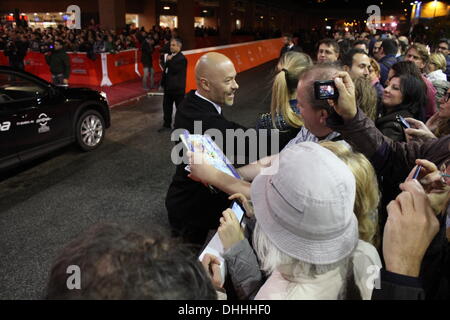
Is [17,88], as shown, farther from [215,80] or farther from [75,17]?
[75,17]

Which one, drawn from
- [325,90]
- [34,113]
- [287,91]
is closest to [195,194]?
[287,91]

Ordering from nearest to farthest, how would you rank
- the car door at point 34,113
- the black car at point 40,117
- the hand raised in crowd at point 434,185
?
1. the hand raised in crowd at point 434,185
2. the black car at point 40,117
3. the car door at point 34,113

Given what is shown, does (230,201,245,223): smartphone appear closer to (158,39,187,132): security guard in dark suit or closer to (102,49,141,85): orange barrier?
(158,39,187,132): security guard in dark suit

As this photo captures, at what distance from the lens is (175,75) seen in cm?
784

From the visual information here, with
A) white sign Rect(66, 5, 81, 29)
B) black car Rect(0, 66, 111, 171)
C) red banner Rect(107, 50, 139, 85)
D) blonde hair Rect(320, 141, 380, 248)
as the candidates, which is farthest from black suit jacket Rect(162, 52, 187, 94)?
white sign Rect(66, 5, 81, 29)

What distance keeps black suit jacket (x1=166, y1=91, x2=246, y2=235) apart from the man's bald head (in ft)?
0.37

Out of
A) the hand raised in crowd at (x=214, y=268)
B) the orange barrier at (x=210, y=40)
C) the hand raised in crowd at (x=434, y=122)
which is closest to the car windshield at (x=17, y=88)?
the hand raised in crowd at (x=214, y=268)

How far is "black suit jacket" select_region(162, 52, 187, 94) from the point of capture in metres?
7.84

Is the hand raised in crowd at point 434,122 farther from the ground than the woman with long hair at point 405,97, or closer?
closer

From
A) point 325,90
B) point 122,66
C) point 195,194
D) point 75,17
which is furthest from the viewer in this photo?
point 75,17

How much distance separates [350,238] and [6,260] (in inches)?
144

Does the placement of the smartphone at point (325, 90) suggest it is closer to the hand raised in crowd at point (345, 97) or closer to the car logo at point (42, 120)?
the hand raised in crowd at point (345, 97)

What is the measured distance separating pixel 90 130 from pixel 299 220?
21.0 ft

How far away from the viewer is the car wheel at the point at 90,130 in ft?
21.6
